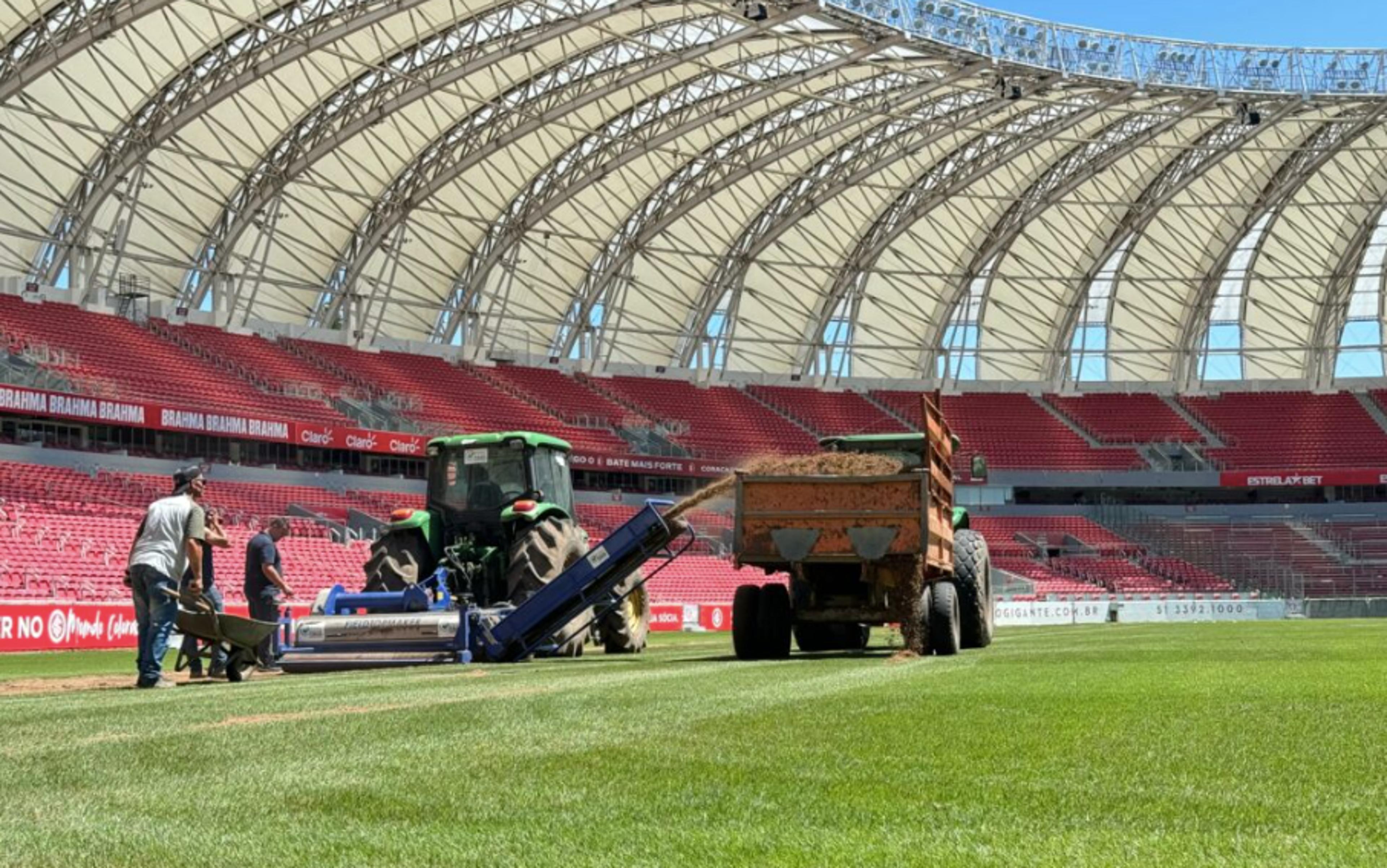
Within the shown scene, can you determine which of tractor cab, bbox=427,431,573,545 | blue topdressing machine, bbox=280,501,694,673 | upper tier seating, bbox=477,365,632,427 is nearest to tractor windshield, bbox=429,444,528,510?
tractor cab, bbox=427,431,573,545

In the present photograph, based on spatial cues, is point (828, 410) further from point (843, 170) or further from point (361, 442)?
point (361, 442)

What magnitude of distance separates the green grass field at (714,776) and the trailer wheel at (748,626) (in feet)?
19.7

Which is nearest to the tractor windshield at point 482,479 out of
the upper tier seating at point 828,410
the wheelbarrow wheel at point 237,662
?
the wheelbarrow wheel at point 237,662

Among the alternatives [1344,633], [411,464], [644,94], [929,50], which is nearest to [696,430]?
[411,464]

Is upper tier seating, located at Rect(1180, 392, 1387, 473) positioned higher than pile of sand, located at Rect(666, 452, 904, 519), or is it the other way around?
upper tier seating, located at Rect(1180, 392, 1387, 473)

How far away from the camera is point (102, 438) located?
47156 mm

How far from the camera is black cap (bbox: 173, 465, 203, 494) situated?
12.8m

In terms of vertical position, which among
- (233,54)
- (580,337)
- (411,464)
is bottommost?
(411,464)

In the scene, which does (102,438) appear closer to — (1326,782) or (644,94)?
(644,94)

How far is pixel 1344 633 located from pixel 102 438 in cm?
3492

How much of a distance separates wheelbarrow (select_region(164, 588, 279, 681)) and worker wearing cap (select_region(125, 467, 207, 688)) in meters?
0.41

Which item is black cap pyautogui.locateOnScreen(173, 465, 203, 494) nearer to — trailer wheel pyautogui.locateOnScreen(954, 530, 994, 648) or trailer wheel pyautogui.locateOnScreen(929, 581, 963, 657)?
trailer wheel pyautogui.locateOnScreen(929, 581, 963, 657)

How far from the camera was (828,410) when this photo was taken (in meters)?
67.3

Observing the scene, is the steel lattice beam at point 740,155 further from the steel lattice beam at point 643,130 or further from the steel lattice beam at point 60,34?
the steel lattice beam at point 60,34
